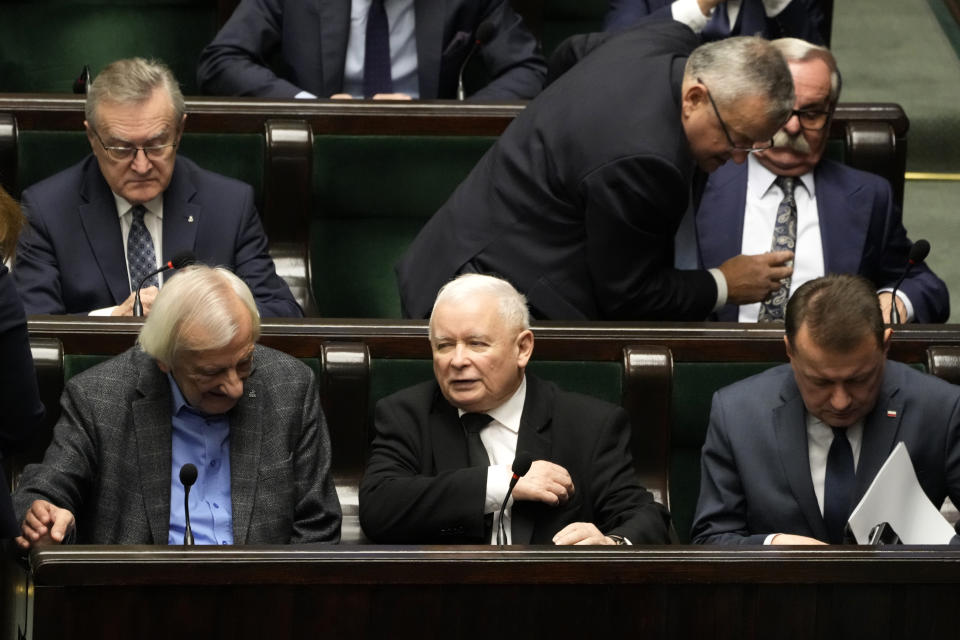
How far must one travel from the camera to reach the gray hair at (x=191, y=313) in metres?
2.05

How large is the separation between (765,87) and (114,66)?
1038 millimetres

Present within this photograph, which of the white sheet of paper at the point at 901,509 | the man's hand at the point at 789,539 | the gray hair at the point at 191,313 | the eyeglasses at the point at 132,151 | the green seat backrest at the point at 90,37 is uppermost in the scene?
the green seat backrest at the point at 90,37

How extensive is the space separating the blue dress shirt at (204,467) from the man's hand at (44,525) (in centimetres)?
18

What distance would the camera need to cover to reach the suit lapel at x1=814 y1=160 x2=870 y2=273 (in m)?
2.73

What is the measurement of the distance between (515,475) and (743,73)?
687 millimetres

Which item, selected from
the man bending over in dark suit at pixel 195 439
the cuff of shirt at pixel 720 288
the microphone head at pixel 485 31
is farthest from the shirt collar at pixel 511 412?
the microphone head at pixel 485 31

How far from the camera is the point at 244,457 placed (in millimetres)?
2115

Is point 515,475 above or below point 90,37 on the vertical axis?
below

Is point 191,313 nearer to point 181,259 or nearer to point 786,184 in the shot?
point 181,259

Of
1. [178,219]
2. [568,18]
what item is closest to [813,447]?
[178,219]

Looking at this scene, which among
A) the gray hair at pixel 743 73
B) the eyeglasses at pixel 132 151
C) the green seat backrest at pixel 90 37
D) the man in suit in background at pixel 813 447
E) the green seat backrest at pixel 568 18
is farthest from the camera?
the green seat backrest at pixel 568 18

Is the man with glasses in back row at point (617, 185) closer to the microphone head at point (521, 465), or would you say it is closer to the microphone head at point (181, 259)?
the microphone head at point (181, 259)

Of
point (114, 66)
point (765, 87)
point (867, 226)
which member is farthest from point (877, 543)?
point (114, 66)

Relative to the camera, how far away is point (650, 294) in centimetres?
241
